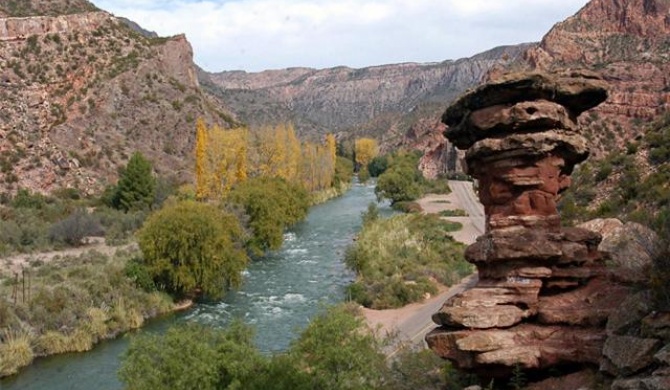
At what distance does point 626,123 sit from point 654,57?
1554 cm

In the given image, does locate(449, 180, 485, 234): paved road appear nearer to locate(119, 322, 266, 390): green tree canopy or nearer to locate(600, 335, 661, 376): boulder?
locate(119, 322, 266, 390): green tree canopy

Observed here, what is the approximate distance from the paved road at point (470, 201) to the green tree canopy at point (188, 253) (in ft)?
95.0

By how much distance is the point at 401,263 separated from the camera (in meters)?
41.4

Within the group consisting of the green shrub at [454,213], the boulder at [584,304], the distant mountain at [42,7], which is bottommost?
the green shrub at [454,213]

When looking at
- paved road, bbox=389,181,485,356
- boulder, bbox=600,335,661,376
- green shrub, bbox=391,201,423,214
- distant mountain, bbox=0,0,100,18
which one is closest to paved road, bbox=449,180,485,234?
green shrub, bbox=391,201,423,214

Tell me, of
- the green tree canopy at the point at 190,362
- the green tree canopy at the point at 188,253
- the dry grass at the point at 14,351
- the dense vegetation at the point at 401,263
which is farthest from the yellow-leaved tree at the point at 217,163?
the green tree canopy at the point at 190,362

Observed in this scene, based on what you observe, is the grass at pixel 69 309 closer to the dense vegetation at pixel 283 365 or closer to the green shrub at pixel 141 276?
the green shrub at pixel 141 276

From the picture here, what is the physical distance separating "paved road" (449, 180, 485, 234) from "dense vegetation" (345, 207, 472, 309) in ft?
31.6

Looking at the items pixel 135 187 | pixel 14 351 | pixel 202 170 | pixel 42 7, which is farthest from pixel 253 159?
pixel 14 351

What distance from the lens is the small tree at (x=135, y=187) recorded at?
59.1 meters

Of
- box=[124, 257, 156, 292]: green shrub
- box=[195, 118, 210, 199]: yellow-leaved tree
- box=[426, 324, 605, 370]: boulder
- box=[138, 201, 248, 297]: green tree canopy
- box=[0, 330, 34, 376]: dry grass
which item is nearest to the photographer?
box=[426, 324, 605, 370]: boulder

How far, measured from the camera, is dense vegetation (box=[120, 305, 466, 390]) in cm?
1627

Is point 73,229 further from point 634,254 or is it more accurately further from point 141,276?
point 634,254

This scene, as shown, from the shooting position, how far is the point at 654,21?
3967 inches
